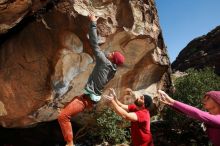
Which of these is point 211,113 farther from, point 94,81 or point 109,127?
point 109,127

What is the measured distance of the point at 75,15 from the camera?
494 inches

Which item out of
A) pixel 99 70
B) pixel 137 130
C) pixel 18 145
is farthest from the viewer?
pixel 18 145

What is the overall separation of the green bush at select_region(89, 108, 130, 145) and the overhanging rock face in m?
1.61

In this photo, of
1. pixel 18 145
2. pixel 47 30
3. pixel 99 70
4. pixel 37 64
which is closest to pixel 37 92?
pixel 37 64

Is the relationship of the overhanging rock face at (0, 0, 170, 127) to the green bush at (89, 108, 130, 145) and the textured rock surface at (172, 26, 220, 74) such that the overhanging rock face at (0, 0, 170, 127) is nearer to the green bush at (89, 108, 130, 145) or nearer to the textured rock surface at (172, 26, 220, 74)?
the green bush at (89, 108, 130, 145)

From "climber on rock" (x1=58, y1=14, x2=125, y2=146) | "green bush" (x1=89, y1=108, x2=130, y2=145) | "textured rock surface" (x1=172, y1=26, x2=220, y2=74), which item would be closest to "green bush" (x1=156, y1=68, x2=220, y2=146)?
"green bush" (x1=89, y1=108, x2=130, y2=145)

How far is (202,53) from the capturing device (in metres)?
37.8

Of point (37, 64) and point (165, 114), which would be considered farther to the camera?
point (165, 114)

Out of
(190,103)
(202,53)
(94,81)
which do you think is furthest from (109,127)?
(202,53)

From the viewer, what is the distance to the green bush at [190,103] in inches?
678

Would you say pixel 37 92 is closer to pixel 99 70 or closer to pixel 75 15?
pixel 75 15

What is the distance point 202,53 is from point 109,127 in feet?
80.4

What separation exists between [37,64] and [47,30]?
1275mm

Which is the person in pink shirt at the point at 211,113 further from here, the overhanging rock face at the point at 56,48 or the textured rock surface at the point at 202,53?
the textured rock surface at the point at 202,53
